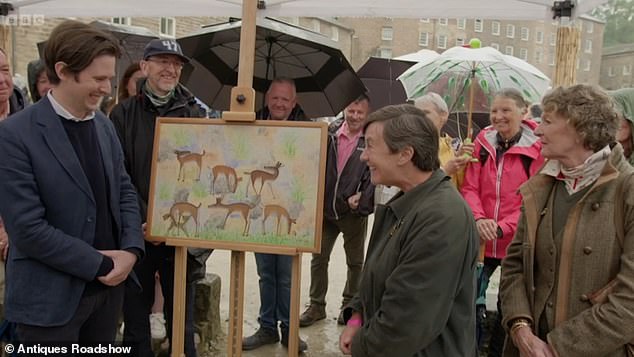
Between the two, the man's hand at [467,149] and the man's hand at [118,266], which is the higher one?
the man's hand at [467,149]

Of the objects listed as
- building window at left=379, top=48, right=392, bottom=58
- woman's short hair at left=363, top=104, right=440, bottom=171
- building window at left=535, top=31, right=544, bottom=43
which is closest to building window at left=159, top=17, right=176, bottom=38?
woman's short hair at left=363, top=104, right=440, bottom=171

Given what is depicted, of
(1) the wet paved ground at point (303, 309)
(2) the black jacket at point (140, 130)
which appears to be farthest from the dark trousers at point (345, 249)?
(2) the black jacket at point (140, 130)

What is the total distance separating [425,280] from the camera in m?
1.68

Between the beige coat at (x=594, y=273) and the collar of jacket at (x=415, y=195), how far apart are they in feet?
1.69

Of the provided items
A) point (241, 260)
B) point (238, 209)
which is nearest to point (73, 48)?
point (238, 209)

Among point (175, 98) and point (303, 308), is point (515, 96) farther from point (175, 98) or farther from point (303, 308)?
point (303, 308)

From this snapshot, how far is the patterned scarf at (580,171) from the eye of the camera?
1.94 meters

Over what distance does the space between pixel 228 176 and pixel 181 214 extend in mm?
289

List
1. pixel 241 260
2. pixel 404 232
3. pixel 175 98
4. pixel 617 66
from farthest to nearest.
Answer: pixel 617 66 → pixel 175 98 → pixel 241 260 → pixel 404 232

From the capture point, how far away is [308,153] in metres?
2.47

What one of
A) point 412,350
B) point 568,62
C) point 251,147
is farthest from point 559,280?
point 568,62

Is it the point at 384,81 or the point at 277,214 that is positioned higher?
the point at 384,81

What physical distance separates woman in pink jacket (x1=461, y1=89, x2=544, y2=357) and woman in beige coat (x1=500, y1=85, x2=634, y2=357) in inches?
41.3

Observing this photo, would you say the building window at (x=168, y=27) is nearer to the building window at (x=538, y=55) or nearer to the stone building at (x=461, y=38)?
the stone building at (x=461, y=38)
